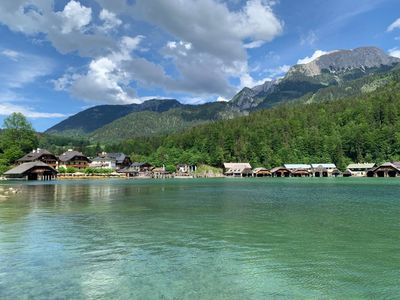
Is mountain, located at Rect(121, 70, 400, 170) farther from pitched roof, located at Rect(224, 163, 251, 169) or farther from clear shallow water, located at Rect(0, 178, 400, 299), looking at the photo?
clear shallow water, located at Rect(0, 178, 400, 299)

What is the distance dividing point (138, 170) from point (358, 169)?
107576 millimetres

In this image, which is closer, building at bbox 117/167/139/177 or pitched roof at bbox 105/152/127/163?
building at bbox 117/167/139/177

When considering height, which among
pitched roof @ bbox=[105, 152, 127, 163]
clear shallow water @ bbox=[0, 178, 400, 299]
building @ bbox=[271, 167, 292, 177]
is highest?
pitched roof @ bbox=[105, 152, 127, 163]

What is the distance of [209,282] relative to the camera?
41.7 ft

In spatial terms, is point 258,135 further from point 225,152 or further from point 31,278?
point 31,278

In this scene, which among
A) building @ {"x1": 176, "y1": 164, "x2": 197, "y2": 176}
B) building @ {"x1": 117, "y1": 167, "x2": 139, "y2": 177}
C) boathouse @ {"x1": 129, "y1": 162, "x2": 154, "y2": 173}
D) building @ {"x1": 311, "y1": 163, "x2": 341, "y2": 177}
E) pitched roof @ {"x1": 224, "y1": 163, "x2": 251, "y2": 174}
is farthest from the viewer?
building @ {"x1": 176, "y1": 164, "x2": 197, "y2": 176}

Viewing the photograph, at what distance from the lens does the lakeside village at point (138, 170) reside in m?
131

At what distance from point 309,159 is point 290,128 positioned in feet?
91.5

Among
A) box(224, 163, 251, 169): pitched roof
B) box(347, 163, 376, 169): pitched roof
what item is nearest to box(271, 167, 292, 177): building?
box(224, 163, 251, 169): pitched roof

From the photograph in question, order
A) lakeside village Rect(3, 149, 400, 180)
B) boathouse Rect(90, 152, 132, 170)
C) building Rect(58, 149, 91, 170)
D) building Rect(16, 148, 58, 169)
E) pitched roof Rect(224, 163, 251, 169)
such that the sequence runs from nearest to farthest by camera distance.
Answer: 1. lakeside village Rect(3, 149, 400, 180)
2. building Rect(16, 148, 58, 169)
3. building Rect(58, 149, 91, 170)
4. pitched roof Rect(224, 163, 251, 169)
5. boathouse Rect(90, 152, 132, 170)

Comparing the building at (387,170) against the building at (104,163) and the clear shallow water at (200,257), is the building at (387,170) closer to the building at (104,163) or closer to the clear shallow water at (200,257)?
the building at (104,163)

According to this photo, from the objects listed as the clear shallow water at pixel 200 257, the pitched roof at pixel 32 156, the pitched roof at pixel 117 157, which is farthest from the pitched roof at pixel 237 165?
the clear shallow water at pixel 200 257

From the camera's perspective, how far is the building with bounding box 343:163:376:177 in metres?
158

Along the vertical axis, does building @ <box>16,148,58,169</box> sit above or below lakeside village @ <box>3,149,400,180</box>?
above
